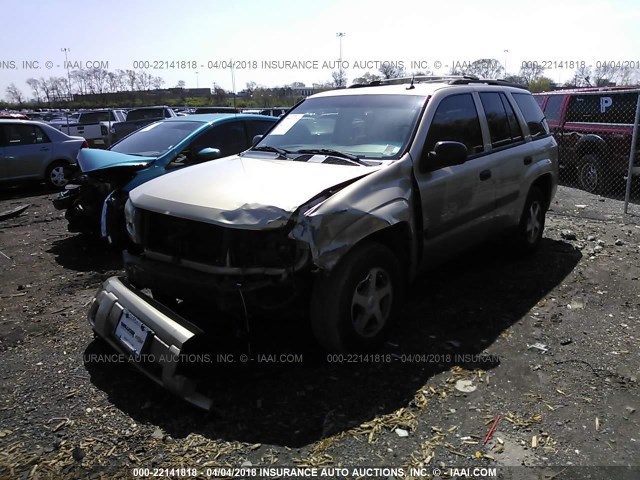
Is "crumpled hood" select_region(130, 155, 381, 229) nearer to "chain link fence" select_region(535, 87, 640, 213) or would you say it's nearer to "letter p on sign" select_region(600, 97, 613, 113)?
"chain link fence" select_region(535, 87, 640, 213)

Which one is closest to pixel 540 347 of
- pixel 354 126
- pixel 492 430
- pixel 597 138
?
pixel 492 430

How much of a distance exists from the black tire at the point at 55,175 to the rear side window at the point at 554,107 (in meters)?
10.6

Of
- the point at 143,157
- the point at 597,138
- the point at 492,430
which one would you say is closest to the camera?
the point at 492,430

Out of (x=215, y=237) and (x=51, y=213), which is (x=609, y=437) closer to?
(x=215, y=237)

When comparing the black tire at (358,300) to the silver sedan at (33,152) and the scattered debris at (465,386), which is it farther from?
the silver sedan at (33,152)

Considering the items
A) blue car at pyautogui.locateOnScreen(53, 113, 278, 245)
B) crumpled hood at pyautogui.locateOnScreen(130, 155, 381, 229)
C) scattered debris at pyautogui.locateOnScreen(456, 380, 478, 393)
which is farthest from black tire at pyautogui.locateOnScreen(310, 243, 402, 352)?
blue car at pyautogui.locateOnScreen(53, 113, 278, 245)

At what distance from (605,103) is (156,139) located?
8336 millimetres

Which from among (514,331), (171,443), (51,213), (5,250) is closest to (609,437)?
(514,331)

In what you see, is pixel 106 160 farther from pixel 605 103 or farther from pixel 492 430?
pixel 605 103

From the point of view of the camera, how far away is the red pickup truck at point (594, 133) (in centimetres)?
970

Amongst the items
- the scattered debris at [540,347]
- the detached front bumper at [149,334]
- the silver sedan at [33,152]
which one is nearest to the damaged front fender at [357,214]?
the detached front bumper at [149,334]

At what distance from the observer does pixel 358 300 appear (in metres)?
3.51

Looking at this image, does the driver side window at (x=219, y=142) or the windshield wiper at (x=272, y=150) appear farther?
the driver side window at (x=219, y=142)

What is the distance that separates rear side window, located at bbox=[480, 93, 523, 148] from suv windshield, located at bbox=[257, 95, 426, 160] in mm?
1054
